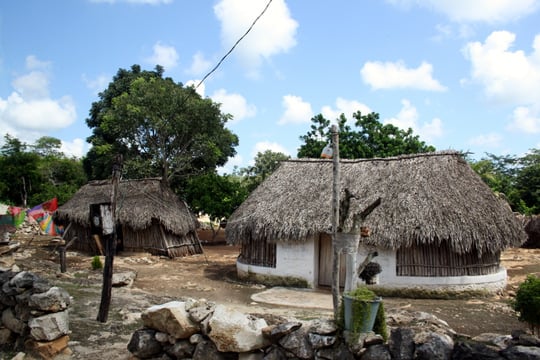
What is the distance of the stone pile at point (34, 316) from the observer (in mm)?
6738

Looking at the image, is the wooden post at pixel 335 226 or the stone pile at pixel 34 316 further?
the wooden post at pixel 335 226

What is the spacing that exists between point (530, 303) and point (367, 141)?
1883cm

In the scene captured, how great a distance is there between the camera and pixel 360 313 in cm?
493

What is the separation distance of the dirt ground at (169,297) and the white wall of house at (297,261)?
26.0 inches

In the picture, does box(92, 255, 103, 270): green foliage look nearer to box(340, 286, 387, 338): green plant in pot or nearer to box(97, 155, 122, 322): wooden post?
box(97, 155, 122, 322): wooden post

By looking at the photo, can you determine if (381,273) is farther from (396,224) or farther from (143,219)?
(143,219)

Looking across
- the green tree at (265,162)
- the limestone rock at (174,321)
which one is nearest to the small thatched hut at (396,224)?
the limestone rock at (174,321)

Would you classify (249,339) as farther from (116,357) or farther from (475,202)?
(475,202)

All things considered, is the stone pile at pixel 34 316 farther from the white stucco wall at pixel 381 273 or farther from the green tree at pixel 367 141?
the green tree at pixel 367 141

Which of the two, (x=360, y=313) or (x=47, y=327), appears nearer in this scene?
(x=360, y=313)

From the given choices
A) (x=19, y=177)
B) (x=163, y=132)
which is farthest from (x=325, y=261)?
(x=19, y=177)

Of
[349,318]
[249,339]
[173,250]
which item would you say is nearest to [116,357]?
[249,339]

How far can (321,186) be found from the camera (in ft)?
52.7

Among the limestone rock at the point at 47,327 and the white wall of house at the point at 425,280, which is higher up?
the white wall of house at the point at 425,280
